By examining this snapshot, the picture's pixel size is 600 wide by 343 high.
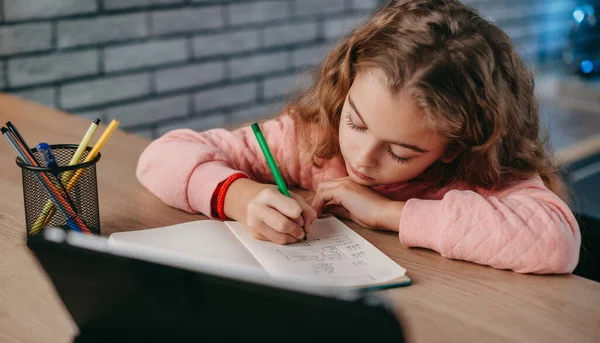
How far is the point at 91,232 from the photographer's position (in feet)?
3.18

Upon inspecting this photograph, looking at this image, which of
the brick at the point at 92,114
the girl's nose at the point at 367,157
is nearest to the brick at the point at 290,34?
the brick at the point at 92,114

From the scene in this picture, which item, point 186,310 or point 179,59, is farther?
point 179,59

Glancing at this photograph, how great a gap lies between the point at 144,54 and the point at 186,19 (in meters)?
0.19

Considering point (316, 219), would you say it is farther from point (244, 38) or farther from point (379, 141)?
point (244, 38)

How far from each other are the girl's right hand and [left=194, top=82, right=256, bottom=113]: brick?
1471mm

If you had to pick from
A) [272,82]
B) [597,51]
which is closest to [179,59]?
[272,82]

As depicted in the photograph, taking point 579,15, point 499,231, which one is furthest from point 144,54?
point 579,15

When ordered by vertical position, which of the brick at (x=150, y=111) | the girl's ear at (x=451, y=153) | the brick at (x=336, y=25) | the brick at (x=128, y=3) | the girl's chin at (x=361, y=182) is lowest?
the brick at (x=150, y=111)

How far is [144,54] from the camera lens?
88.4 inches

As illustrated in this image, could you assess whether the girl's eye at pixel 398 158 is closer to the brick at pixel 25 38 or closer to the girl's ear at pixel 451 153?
the girl's ear at pixel 451 153

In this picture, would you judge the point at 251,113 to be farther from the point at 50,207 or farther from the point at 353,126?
the point at 50,207

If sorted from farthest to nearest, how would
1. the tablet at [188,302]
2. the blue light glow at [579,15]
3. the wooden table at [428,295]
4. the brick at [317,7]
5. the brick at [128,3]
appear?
the blue light glow at [579,15] → the brick at [317,7] → the brick at [128,3] → the wooden table at [428,295] → the tablet at [188,302]

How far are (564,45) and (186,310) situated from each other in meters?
3.41

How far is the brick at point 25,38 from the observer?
190 centimetres
